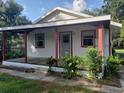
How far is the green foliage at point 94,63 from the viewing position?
8.05 meters

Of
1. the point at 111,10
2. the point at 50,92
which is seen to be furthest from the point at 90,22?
the point at 111,10

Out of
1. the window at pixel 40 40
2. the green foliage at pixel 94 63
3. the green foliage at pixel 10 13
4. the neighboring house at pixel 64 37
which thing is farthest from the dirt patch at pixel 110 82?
the green foliage at pixel 10 13

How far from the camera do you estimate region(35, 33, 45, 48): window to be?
1499 centimetres

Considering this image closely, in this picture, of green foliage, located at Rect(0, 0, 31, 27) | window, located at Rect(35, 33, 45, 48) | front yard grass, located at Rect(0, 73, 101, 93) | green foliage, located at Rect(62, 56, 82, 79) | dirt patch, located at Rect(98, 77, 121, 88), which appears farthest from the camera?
green foliage, located at Rect(0, 0, 31, 27)

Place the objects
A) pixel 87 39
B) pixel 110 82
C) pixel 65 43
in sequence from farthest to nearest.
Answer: pixel 65 43 < pixel 87 39 < pixel 110 82

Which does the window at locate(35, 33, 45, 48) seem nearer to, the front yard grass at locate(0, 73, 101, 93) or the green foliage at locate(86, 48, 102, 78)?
the green foliage at locate(86, 48, 102, 78)

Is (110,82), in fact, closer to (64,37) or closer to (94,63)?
(94,63)

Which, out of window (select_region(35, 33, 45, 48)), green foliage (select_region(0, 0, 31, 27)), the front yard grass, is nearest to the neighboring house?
window (select_region(35, 33, 45, 48))

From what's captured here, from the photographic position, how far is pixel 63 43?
1400 cm

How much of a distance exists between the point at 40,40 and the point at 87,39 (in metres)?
4.67

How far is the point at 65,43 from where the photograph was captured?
45.5 ft

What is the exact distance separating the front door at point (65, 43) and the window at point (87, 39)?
116 centimetres

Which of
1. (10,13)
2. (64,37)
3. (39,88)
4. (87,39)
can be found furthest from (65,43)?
(10,13)

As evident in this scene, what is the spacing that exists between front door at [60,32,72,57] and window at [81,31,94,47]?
45.5 inches
